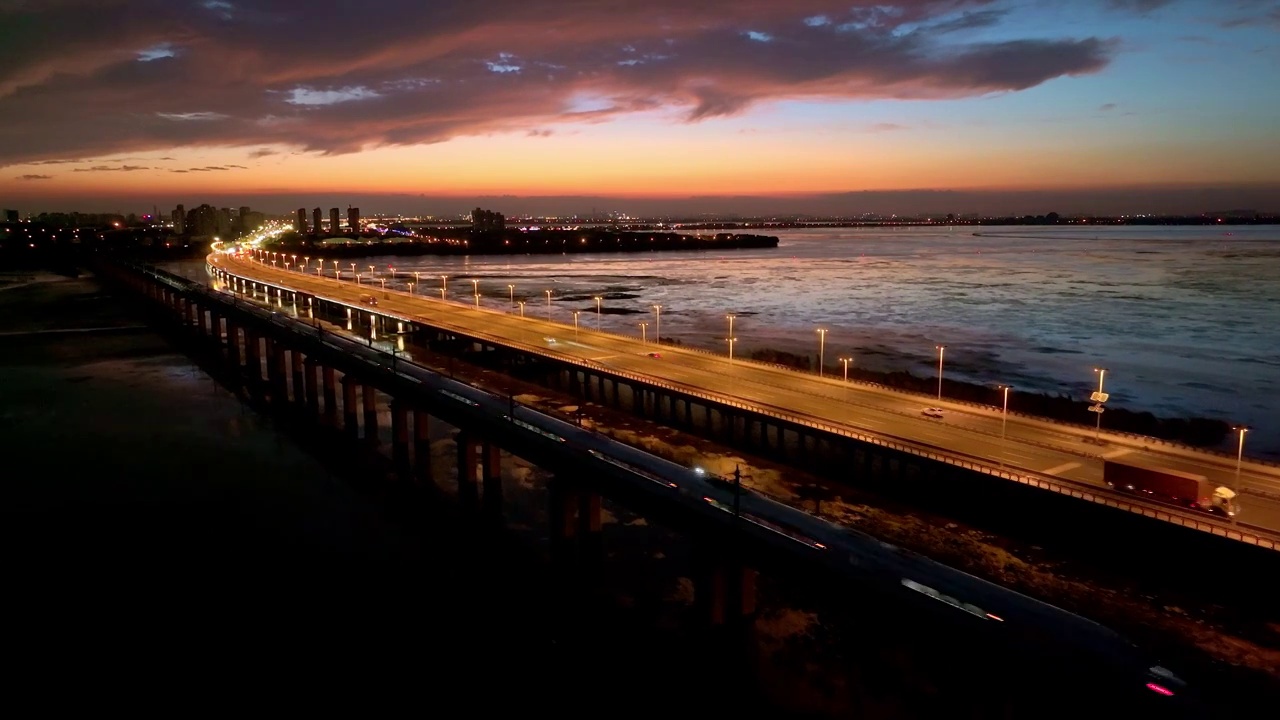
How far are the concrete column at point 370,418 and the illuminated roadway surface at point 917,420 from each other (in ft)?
43.7

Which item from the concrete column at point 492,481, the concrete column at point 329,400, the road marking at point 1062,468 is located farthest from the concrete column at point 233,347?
the road marking at point 1062,468

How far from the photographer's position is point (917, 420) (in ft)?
118

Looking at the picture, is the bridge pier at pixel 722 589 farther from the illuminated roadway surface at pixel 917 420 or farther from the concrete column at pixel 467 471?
the illuminated roadway surface at pixel 917 420

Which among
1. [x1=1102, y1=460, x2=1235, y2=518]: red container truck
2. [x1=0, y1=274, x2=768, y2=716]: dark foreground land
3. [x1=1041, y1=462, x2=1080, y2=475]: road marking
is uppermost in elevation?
[x1=1102, y1=460, x2=1235, y2=518]: red container truck

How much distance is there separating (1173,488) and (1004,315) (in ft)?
248

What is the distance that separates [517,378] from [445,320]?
18.6 meters

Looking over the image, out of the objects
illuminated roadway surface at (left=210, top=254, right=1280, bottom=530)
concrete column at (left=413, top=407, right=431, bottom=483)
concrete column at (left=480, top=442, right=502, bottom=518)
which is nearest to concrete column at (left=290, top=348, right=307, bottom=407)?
illuminated roadway surface at (left=210, top=254, right=1280, bottom=530)

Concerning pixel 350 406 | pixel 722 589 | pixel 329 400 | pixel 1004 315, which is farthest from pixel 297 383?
pixel 1004 315

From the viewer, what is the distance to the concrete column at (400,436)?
36.4 metres

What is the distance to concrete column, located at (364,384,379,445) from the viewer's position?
41.1m

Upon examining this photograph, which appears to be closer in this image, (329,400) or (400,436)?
(400,436)

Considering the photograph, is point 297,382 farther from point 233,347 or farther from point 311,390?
point 233,347

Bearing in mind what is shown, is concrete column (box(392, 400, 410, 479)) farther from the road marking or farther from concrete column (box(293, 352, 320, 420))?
the road marking

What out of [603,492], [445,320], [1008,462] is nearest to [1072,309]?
[445,320]
